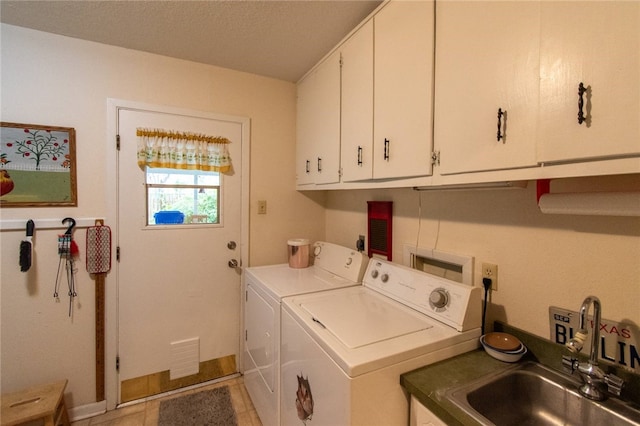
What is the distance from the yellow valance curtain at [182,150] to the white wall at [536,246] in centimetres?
149

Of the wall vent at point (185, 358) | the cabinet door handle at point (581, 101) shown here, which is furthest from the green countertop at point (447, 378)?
the wall vent at point (185, 358)

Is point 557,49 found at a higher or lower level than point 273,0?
lower

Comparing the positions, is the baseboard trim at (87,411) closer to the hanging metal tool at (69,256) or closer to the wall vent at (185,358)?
the wall vent at (185,358)

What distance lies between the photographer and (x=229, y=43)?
1.88 metres

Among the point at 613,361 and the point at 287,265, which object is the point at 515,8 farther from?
the point at 287,265

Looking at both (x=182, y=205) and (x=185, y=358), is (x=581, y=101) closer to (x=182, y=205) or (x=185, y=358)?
(x=182, y=205)

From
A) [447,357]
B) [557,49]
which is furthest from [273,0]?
[447,357]

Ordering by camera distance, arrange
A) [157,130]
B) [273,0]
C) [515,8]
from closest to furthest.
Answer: [515,8]
[273,0]
[157,130]

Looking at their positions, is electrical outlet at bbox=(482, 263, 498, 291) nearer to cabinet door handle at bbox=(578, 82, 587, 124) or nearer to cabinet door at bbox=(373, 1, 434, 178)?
cabinet door at bbox=(373, 1, 434, 178)

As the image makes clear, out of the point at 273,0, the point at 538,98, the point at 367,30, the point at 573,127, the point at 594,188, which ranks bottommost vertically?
the point at 594,188

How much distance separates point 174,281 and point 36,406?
930 mm

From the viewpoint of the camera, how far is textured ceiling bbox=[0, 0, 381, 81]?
1.52m

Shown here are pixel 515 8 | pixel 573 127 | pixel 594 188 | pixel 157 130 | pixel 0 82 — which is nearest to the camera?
pixel 573 127

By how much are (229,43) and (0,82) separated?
4.45ft
